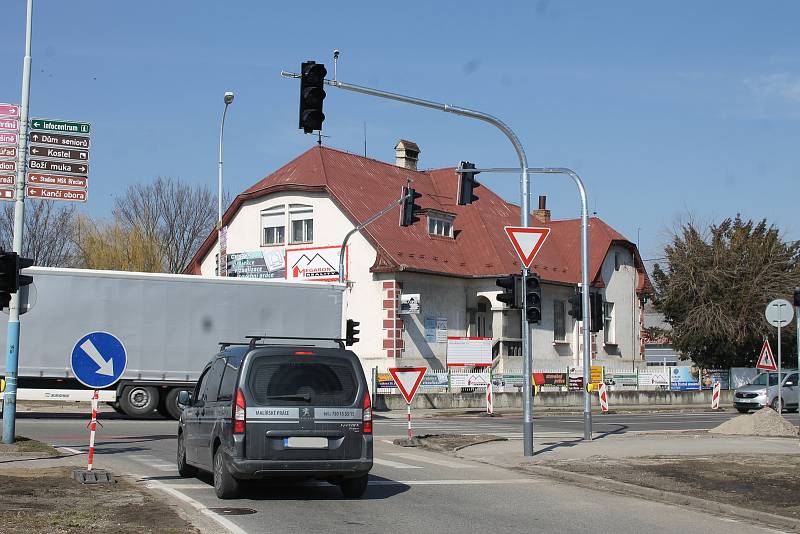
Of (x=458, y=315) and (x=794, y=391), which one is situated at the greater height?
(x=458, y=315)

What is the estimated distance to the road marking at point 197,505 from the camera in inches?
404

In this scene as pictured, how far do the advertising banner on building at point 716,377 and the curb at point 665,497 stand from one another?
36.4 m

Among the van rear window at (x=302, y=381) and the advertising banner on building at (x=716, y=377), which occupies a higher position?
the advertising banner on building at (x=716, y=377)

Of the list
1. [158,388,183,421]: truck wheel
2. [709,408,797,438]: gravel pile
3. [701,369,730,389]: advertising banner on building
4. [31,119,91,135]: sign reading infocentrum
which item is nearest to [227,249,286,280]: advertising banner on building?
[158,388,183,421]: truck wheel

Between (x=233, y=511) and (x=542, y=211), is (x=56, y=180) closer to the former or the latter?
(x=233, y=511)

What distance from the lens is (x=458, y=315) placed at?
47062 mm

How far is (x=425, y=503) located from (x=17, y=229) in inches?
409

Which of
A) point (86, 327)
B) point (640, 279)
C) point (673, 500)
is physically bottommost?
point (673, 500)

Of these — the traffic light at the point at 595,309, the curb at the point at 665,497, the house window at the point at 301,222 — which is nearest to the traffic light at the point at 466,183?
the traffic light at the point at 595,309

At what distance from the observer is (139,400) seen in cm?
2938

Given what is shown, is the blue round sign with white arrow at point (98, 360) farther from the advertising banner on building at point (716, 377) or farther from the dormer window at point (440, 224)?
the advertising banner on building at point (716, 377)

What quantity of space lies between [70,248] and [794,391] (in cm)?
3991

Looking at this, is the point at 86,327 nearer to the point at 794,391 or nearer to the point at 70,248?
the point at 794,391

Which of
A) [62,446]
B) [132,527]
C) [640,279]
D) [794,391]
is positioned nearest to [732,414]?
[794,391]
